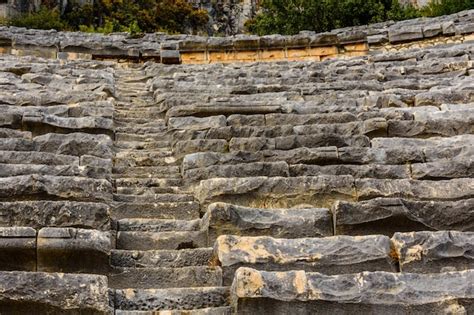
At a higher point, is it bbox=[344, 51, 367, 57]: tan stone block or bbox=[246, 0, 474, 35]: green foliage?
bbox=[246, 0, 474, 35]: green foliage

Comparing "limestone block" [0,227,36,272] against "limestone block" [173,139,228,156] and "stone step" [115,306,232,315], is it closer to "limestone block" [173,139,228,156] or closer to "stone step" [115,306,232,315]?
"stone step" [115,306,232,315]

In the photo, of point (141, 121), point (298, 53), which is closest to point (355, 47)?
point (298, 53)

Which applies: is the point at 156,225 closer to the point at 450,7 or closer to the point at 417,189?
the point at 417,189

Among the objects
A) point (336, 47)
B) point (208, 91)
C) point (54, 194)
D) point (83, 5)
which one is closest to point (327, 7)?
point (336, 47)

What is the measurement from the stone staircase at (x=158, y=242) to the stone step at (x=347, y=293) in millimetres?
191

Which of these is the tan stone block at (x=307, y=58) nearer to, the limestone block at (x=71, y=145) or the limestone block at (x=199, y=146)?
the limestone block at (x=199, y=146)

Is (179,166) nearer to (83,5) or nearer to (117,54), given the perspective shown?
(117,54)

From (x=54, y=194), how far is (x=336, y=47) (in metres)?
7.10

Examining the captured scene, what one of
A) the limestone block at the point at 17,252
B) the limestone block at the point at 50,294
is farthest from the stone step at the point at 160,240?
the limestone block at the point at 50,294

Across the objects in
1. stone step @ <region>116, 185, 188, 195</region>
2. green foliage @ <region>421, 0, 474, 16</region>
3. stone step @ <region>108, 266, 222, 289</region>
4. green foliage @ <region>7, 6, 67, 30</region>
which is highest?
green foliage @ <region>7, 6, 67, 30</region>

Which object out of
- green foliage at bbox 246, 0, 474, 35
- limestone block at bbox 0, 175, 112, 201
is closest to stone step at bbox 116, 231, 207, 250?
limestone block at bbox 0, 175, 112, 201

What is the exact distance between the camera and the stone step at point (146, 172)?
15.1 feet

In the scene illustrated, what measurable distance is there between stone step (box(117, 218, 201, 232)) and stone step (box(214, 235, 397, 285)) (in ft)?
1.50

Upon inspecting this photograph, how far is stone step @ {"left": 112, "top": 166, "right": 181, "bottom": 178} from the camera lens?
4617mm
